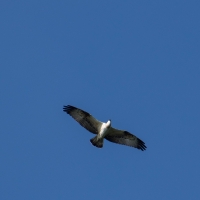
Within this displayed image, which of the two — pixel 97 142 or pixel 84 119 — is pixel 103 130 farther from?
pixel 84 119

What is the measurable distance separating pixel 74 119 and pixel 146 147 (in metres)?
3.91

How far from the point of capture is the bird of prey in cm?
1625

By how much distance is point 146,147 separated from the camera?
55.0ft

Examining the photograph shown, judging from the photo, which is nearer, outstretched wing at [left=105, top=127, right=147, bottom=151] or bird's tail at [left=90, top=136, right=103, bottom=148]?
bird's tail at [left=90, top=136, right=103, bottom=148]

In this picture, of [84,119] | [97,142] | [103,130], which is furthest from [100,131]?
[84,119]

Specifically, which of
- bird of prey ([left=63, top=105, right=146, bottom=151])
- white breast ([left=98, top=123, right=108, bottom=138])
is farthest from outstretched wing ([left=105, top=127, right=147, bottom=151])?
white breast ([left=98, top=123, right=108, bottom=138])

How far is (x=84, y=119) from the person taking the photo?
16578mm

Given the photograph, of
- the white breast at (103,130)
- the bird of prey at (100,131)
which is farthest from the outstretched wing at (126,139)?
the white breast at (103,130)

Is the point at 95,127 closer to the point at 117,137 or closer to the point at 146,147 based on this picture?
the point at 117,137

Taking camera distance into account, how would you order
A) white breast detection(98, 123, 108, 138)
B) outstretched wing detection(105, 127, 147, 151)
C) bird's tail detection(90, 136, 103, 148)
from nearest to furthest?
white breast detection(98, 123, 108, 138) < bird's tail detection(90, 136, 103, 148) < outstretched wing detection(105, 127, 147, 151)

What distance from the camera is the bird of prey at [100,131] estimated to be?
1625cm

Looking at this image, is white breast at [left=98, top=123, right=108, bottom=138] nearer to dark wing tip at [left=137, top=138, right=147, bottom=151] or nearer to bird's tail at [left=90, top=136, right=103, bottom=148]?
bird's tail at [left=90, top=136, right=103, bottom=148]

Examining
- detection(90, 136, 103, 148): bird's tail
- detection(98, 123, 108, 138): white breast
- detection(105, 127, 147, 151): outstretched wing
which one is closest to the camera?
detection(98, 123, 108, 138): white breast

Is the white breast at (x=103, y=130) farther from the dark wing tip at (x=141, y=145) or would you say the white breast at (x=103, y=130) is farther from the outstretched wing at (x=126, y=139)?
the dark wing tip at (x=141, y=145)
